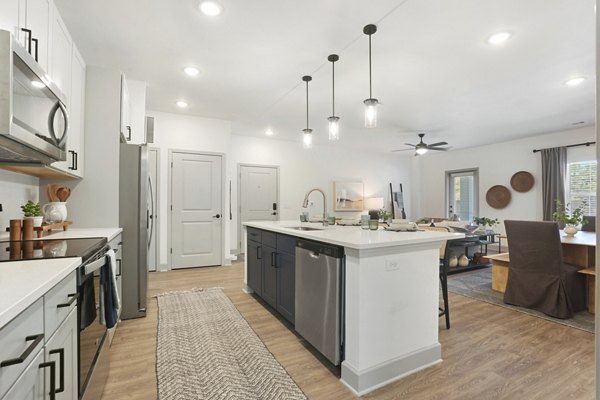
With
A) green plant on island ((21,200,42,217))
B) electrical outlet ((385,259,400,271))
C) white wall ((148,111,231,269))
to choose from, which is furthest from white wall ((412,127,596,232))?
green plant on island ((21,200,42,217))

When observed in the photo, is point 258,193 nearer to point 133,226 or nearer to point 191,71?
point 191,71

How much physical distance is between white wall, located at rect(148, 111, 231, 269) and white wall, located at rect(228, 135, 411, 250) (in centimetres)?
112

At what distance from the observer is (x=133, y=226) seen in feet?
9.39

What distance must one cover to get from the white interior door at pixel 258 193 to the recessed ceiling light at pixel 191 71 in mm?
3094

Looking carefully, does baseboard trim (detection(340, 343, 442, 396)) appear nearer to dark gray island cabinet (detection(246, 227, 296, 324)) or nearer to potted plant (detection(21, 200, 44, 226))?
dark gray island cabinet (detection(246, 227, 296, 324))

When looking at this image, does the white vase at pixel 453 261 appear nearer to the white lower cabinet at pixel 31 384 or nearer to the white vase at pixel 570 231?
the white vase at pixel 570 231

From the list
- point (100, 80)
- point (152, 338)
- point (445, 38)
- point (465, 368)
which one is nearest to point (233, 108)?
point (100, 80)

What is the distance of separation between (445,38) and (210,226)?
4263 mm

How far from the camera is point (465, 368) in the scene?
200 cm

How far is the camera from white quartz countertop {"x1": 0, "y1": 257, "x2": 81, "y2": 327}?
2.36ft

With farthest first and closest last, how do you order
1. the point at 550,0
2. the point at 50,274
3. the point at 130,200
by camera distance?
the point at 130,200 < the point at 550,0 < the point at 50,274

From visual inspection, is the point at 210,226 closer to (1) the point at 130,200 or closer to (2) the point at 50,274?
(1) the point at 130,200

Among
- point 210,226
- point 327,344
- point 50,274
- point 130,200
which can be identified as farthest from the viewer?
point 210,226

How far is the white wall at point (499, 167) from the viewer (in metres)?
5.96
